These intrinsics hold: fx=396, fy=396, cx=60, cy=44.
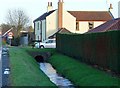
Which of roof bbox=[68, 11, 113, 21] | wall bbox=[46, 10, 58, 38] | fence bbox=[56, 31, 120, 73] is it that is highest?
roof bbox=[68, 11, 113, 21]

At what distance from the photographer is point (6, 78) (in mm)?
18719

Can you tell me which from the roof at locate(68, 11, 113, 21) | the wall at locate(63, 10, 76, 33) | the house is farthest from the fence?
the roof at locate(68, 11, 113, 21)

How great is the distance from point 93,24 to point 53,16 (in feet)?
25.0

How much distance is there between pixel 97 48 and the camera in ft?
91.8

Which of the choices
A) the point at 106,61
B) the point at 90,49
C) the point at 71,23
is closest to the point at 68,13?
the point at 71,23

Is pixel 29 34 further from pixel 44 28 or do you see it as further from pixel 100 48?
pixel 100 48

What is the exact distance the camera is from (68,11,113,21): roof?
240ft

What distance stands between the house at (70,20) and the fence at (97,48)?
27.5 meters

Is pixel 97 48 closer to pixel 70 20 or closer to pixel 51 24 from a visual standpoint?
pixel 70 20

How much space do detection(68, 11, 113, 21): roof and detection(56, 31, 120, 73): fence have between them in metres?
30.7

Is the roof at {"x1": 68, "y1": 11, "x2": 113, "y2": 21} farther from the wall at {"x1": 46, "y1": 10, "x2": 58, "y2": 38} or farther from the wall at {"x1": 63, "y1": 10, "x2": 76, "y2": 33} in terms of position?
the wall at {"x1": 46, "y1": 10, "x2": 58, "y2": 38}

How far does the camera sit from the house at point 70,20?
70500 mm

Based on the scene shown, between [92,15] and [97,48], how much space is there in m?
47.8

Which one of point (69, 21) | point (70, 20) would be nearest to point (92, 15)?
point (70, 20)
